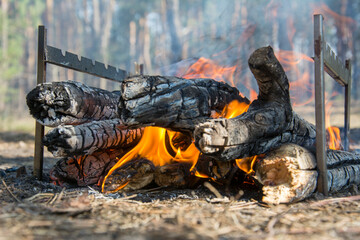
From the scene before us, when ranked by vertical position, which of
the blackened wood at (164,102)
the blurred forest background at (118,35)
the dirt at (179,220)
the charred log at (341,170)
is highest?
the blurred forest background at (118,35)

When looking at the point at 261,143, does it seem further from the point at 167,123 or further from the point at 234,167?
the point at 167,123

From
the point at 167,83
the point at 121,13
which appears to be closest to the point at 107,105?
the point at 167,83

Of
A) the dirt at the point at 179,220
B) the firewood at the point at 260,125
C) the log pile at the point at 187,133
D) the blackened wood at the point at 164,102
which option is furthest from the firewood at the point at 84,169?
the firewood at the point at 260,125

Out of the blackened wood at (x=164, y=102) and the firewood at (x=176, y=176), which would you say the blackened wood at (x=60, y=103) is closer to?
the blackened wood at (x=164, y=102)

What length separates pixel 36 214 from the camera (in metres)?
1.86

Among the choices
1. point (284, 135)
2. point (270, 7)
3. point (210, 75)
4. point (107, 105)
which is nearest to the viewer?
point (284, 135)

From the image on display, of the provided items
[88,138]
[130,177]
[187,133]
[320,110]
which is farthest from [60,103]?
[320,110]

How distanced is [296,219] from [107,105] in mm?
2451

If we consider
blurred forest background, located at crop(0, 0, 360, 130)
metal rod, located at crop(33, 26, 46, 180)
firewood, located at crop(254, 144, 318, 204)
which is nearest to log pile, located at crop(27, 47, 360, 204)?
firewood, located at crop(254, 144, 318, 204)

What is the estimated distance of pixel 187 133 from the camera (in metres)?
2.84

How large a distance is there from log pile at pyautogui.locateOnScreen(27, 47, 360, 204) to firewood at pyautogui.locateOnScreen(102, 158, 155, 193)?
0.03 feet

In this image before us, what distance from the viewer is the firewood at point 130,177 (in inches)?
126

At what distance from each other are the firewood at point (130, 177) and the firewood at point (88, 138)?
12.2 inches

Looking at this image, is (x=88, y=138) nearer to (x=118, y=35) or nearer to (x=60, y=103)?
(x=60, y=103)
